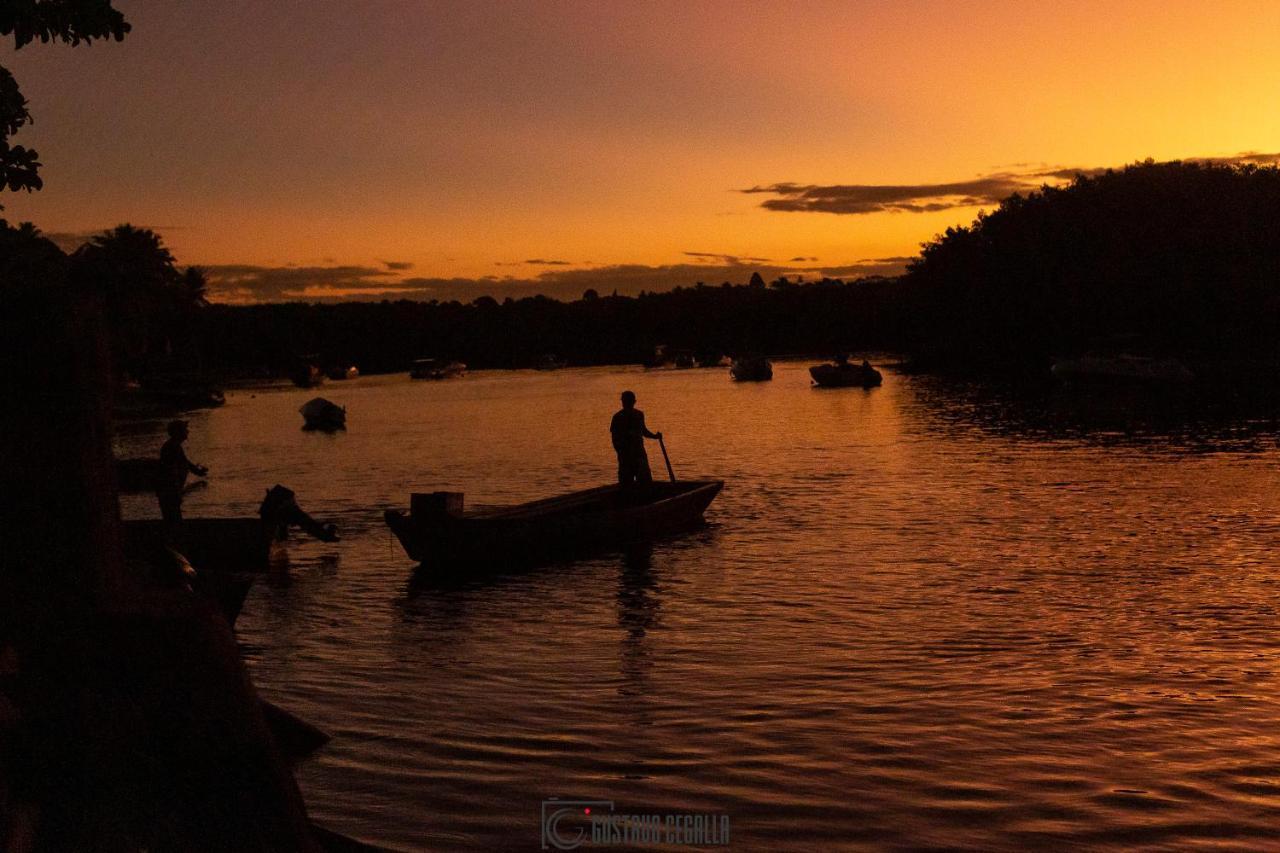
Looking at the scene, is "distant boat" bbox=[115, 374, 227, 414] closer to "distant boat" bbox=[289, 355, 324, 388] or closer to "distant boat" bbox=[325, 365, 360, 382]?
"distant boat" bbox=[289, 355, 324, 388]

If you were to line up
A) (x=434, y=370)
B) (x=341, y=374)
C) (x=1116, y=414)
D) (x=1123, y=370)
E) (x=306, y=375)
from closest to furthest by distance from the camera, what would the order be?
1. (x=1116, y=414)
2. (x=1123, y=370)
3. (x=306, y=375)
4. (x=434, y=370)
5. (x=341, y=374)

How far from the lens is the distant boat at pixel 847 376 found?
3627 inches

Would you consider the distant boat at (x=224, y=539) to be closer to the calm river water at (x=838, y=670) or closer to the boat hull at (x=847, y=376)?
the calm river water at (x=838, y=670)

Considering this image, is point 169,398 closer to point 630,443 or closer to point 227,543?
point 630,443

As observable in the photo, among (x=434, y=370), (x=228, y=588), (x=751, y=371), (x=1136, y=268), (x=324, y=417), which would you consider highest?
(x=1136, y=268)

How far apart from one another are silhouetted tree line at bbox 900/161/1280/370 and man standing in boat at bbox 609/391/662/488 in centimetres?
8312

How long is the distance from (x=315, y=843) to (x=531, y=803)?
2.85 meters

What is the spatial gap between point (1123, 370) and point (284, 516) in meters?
69.5

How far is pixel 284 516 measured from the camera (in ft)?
74.6

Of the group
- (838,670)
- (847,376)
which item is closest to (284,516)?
(838,670)

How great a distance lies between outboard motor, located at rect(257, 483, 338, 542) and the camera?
22.1 m

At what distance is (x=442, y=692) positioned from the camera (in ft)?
41.8

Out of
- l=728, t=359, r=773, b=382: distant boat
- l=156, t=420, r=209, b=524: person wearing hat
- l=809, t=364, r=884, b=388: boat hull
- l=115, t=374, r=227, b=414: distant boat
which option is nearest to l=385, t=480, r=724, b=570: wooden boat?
l=156, t=420, r=209, b=524: person wearing hat

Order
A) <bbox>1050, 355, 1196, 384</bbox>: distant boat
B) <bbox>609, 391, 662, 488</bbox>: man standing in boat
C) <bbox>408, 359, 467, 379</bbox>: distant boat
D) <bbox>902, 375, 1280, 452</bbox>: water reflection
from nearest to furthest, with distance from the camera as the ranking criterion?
<bbox>609, 391, 662, 488</bbox>: man standing in boat
<bbox>902, 375, 1280, 452</bbox>: water reflection
<bbox>1050, 355, 1196, 384</bbox>: distant boat
<bbox>408, 359, 467, 379</bbox>: distant boat
